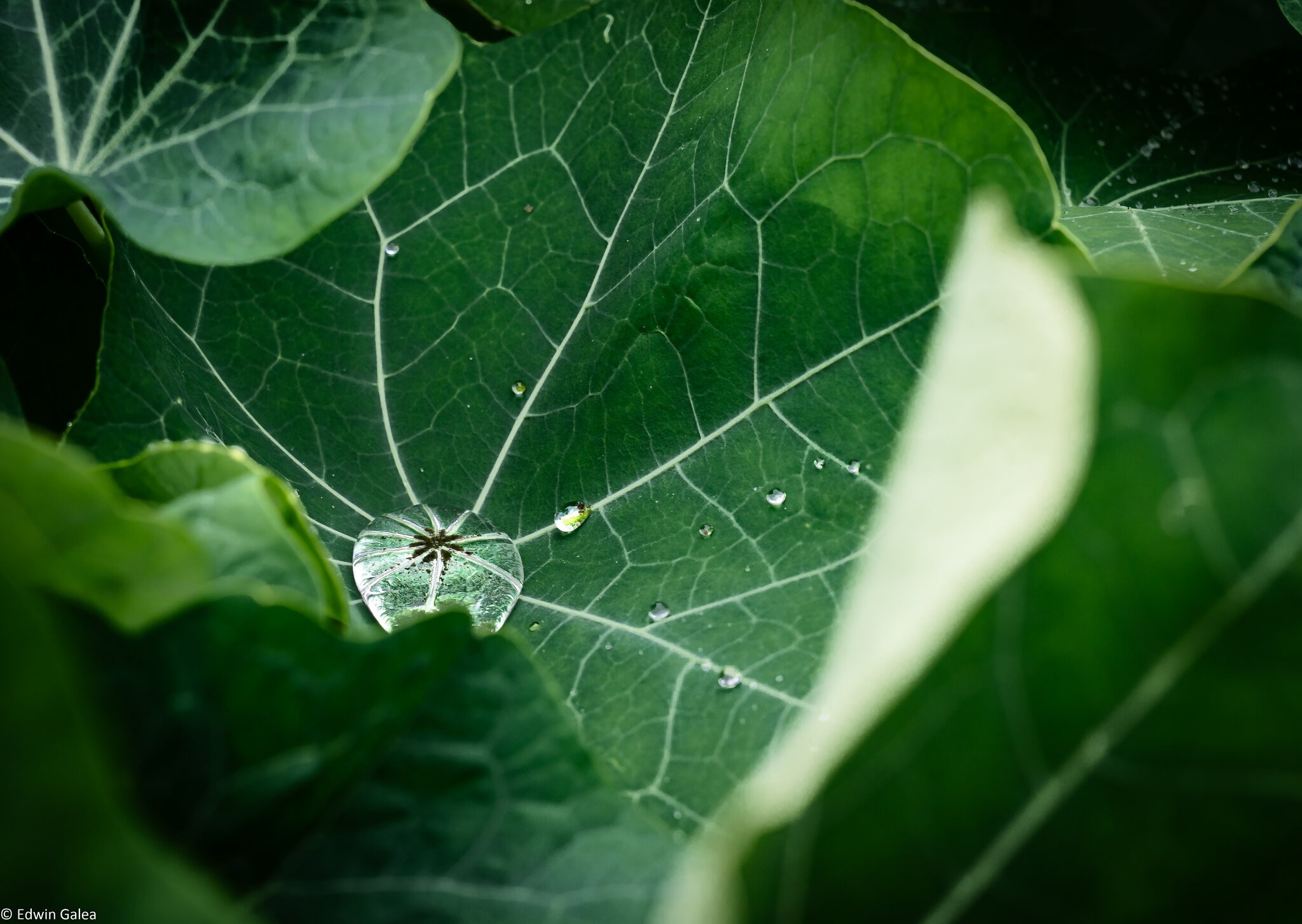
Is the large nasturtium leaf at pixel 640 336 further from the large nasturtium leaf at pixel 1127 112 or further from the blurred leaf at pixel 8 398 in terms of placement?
the large nasturtium leaf at pixel 1127 112

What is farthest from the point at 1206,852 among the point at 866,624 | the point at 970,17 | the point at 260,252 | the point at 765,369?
the point at 970,17

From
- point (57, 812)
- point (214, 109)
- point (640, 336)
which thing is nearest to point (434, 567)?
point (640, 336)

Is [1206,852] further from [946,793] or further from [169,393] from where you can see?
[169,393]

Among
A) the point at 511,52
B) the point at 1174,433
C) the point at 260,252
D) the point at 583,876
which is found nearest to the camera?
the point at 1174,433

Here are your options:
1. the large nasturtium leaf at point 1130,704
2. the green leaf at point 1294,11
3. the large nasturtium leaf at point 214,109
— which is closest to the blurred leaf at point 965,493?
the large nasturtium leaf at point 1130,704

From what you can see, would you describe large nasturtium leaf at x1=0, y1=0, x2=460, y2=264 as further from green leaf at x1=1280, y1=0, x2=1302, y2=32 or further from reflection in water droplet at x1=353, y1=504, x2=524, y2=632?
green leaf at x1=1280, y1=0, x2=1302, y2=32

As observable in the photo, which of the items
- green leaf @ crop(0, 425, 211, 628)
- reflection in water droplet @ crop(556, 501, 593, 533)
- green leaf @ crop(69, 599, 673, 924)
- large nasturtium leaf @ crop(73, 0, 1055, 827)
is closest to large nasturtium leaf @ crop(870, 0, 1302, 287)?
large nasturtium leaf @ crop(73, 0, 1055, 827)
